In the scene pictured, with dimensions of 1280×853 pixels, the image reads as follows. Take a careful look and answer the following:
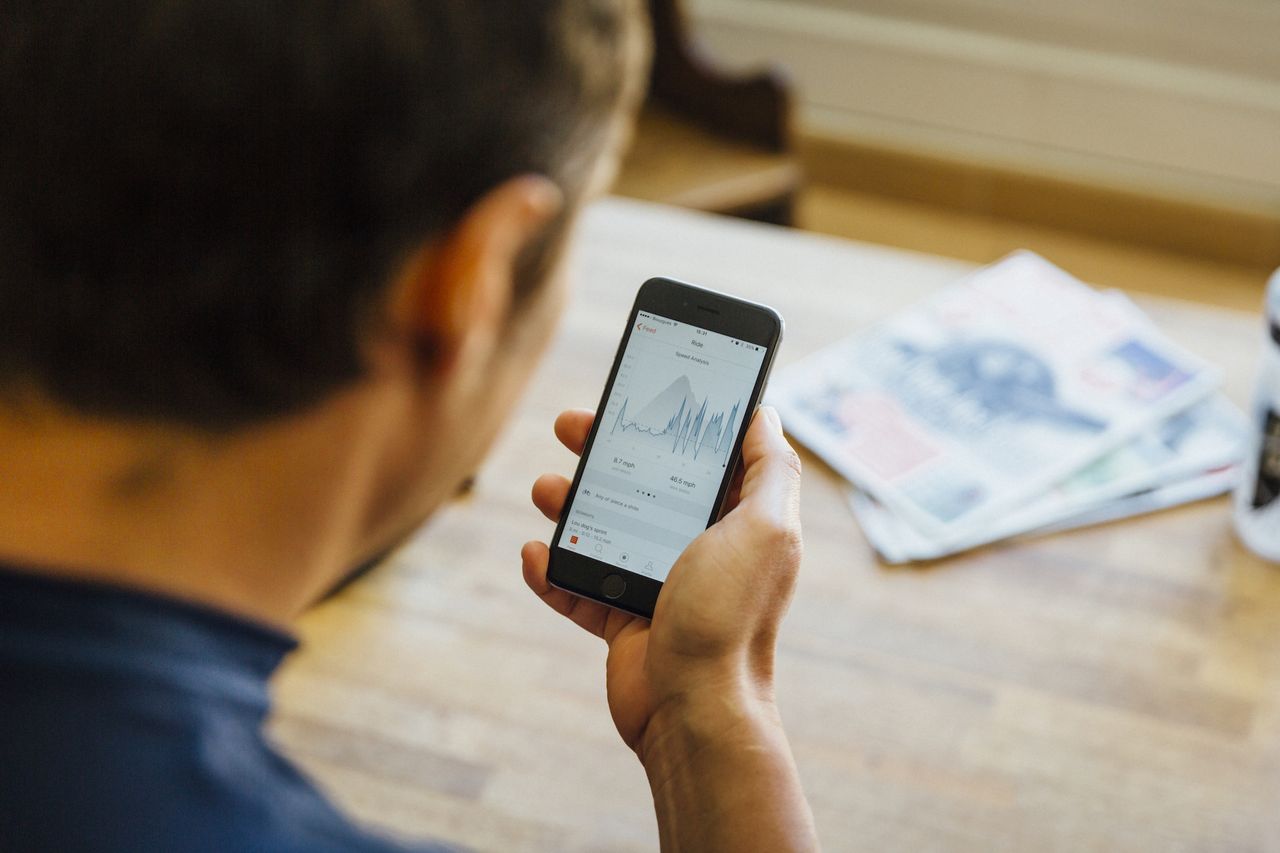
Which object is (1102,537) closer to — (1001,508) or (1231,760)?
(1001,508)

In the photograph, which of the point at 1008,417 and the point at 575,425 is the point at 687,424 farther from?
the point at 1008,417

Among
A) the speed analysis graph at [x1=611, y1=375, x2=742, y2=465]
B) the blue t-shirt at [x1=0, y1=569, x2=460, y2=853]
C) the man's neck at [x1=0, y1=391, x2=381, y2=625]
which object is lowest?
the speed analysis graph at [x1=611, y1=375, x2=742, y2=465]

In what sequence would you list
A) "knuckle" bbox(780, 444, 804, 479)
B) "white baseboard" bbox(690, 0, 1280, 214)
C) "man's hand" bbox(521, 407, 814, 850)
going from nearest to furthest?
"man's hand" bbox(521, 407, 814, 850), "knuckle" bbox(780, 444, 804, 479), "white baseboard" bbox(690, 0, 1280, 214)

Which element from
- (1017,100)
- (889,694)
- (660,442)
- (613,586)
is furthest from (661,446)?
(1017,100)

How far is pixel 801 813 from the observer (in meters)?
0.76

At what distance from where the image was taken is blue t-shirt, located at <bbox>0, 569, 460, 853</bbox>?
18.8 inches

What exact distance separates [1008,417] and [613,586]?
49cm

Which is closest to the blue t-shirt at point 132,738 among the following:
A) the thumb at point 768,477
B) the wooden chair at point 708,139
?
the thumb at point 768,477

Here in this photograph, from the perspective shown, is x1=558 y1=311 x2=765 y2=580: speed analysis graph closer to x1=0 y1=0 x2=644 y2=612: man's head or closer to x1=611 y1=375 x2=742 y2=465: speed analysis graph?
x1=611 y1=375 x2=742 y2=465: speed analysis graph

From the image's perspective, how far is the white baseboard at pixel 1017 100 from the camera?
240 centimetres

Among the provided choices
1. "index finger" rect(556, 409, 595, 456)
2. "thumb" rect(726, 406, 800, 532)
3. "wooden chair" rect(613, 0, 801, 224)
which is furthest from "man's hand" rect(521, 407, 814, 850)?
"wooden chair" rect(613, 0, 801, 224)

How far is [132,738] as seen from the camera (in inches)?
19.4

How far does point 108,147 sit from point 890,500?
825 mm

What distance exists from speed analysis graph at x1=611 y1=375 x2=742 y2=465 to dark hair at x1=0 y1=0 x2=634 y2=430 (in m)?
0.43
